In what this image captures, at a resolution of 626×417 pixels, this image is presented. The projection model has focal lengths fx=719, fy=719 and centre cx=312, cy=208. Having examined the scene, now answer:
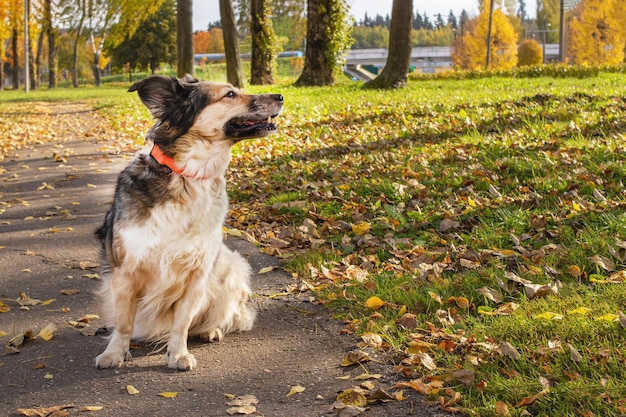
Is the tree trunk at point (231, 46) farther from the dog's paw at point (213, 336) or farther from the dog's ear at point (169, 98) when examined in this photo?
the dog's ear at point (169, 98)

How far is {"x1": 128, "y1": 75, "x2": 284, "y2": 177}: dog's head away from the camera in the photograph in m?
4.41

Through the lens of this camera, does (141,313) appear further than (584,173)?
No

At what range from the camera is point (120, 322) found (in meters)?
4.51

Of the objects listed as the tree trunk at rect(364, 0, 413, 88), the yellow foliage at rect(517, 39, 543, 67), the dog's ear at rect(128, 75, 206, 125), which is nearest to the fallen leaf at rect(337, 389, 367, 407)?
the dog's ear at rect(128, 75, 206, 125)

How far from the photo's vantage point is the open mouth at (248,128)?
4.61 metres

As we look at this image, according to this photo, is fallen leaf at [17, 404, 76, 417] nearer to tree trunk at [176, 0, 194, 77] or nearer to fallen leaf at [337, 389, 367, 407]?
fallen leaf at [337, 389, 367, 407]

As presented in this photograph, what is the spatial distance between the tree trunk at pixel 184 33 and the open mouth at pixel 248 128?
20370 millimetres

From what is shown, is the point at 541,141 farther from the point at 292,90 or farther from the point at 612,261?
the point at 292,90

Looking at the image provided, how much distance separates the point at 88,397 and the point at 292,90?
67.6 ft

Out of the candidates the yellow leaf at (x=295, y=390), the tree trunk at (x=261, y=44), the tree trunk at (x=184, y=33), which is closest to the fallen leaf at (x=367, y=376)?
the yellow leaf at (x=295, y=390)

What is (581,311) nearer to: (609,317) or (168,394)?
(609,317)

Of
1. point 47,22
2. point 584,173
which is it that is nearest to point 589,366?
point 584,173

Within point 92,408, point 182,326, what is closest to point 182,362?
point 182,326

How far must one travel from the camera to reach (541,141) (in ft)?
31.7
